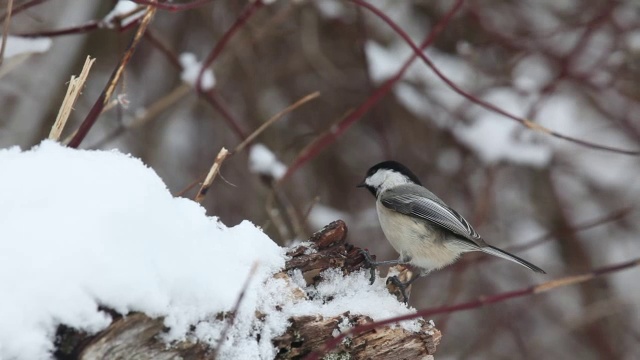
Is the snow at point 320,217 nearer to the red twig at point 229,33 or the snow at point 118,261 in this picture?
the red twig at point 229,33

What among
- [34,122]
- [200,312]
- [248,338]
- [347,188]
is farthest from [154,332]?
[347,188]

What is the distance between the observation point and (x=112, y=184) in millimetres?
1232

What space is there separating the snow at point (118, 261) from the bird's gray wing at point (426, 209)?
0.84 meters

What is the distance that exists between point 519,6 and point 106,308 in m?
3.33

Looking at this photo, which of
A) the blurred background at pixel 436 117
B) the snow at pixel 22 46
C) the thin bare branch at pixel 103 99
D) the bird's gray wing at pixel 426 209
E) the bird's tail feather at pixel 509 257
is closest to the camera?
the thin bare branch at pixel 103 99

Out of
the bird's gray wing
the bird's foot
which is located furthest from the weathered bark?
the bird's gray wing

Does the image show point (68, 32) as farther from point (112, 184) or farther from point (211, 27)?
point (211, 27)

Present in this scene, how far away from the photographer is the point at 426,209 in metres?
2.25

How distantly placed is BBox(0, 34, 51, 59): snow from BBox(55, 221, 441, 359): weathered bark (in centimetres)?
95

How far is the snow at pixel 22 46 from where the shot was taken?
6.09 ft

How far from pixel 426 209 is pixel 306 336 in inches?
41.8

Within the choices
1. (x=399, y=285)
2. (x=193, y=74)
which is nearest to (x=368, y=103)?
(x=399, y=285)

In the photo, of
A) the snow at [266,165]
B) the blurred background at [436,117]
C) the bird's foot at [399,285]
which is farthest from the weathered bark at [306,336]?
the blurred background at [436,117]

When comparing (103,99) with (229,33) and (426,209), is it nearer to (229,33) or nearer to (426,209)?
(229,33)
